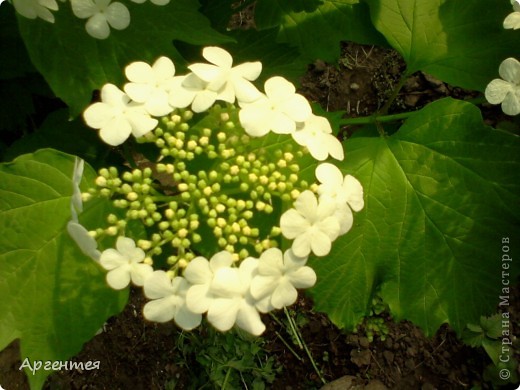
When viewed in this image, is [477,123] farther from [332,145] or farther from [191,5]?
[191,5]

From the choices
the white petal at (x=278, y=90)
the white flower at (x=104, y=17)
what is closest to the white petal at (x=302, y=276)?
the white petal at (x=278, y=90)

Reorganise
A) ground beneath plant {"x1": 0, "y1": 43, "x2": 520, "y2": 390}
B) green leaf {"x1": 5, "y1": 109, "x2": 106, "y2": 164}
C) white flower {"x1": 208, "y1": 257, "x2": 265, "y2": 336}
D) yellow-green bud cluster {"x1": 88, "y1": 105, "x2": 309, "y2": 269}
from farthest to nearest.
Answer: ground beneath plant {"x1": 0, "y1": 43, "x2": 520, "y2": 390} → green leaf {"x1": 5, "y1": 109, "x2": 106, "y2": 164} → yellow-green bud cluster {"x1": 88, "y1": 105, "x2": 309, "y2": 269} → white flower {"x1": 208, "y1": 257, "x2": 265, "y2": 336}

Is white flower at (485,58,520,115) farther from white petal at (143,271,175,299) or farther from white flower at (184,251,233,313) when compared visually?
white petal at (143,271,175,299)

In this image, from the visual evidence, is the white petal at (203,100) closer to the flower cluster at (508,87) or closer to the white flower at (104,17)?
the white flower at (104,17)

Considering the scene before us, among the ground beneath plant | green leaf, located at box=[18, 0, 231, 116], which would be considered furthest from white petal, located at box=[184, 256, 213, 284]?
the ground beneath plant

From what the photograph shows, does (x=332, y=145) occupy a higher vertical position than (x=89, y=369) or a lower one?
higher

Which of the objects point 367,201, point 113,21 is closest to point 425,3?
point 367,201

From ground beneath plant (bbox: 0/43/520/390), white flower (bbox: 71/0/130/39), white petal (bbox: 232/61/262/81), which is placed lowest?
ground beneath plant (bbox: 0/43/520/390)
